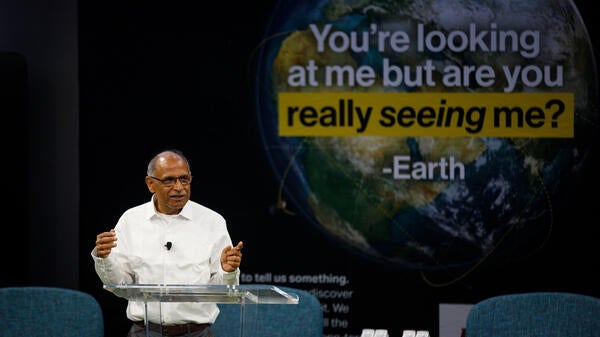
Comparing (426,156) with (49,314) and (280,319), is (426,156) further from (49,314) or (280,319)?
(49,314)

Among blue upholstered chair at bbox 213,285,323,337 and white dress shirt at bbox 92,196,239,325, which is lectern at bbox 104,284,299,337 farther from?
blue upholstered chair at bbox 213,285,323,337

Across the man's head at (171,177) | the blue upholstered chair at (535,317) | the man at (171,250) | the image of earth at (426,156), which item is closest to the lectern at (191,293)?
the man at (171,250)

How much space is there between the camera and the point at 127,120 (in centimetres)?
588

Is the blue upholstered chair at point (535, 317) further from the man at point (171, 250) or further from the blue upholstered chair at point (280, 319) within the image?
the man at point (171, 250)

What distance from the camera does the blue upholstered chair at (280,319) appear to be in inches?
166

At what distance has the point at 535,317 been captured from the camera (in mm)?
4152

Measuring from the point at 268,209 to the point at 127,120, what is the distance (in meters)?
1.00

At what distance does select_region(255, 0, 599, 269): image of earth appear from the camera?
18.1 feet

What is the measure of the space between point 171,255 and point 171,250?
23 millimetres

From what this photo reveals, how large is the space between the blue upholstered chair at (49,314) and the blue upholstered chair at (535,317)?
1.60 metres

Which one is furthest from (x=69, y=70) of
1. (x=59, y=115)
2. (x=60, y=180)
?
(x=60, y=180)

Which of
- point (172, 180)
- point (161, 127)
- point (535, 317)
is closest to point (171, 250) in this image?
point (172, 180)

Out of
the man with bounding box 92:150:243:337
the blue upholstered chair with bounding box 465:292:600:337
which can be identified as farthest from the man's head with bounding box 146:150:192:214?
the blue upholstered chair with bounding box 465:292:600:337

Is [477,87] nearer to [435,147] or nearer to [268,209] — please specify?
[435,147]
